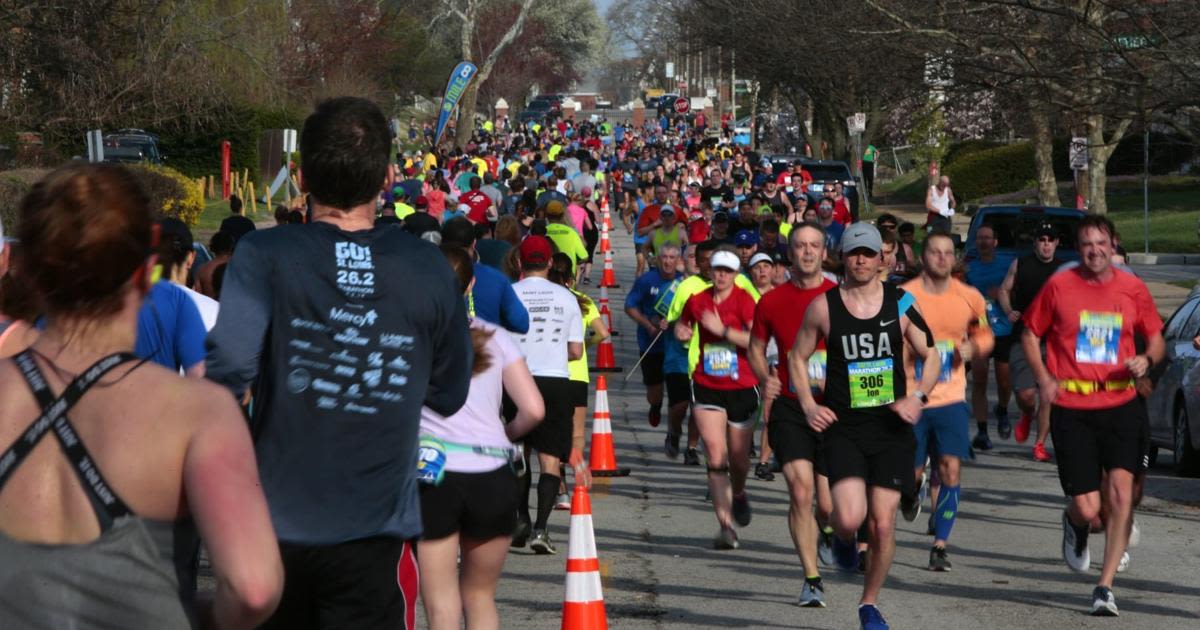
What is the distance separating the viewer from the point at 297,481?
4027mm

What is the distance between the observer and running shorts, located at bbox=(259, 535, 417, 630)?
159 inches

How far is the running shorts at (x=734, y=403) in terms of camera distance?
35.6 feet

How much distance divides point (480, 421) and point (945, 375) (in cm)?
463

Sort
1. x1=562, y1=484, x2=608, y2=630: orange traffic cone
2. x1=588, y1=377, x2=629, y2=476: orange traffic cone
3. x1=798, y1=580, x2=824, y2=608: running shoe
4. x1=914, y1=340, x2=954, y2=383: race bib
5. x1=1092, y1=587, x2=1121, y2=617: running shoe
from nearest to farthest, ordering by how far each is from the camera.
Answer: x1=562, y1=484, x2=608, y2=630: orange traffic cone < x1=1092, y1=587, x2=1121, y2=617: running shoe < x1=798, y1=580, x2=824, y2=608: running shoe < x1=914, y1=340, x2=954, y2=383: race bib < x1=588, y1=377, x2=629, y2=476: orange traffic cone

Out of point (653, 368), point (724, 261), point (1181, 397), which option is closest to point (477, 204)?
point (653, 368)

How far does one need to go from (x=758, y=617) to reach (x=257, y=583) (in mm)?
5846

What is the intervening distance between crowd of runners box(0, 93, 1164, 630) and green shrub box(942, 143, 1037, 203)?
39885mm

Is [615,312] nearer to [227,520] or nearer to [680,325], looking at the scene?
[680,325]

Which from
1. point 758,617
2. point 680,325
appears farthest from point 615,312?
point 758,617

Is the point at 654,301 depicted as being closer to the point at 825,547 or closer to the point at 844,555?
the point at 825,547

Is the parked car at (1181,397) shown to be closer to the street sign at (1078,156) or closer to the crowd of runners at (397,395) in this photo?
the crowd of runners at (397,395)

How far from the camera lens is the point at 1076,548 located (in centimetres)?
926

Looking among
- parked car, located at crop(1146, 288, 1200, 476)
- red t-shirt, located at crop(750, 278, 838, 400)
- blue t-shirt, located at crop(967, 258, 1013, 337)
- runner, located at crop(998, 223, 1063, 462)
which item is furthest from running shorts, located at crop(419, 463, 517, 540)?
blue t-shirt, located at crop(967, 258, 1013, 337)

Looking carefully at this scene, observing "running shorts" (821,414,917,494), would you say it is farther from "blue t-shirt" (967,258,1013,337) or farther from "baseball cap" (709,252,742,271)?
"blue t-shirt" (967,258,1013,337)
